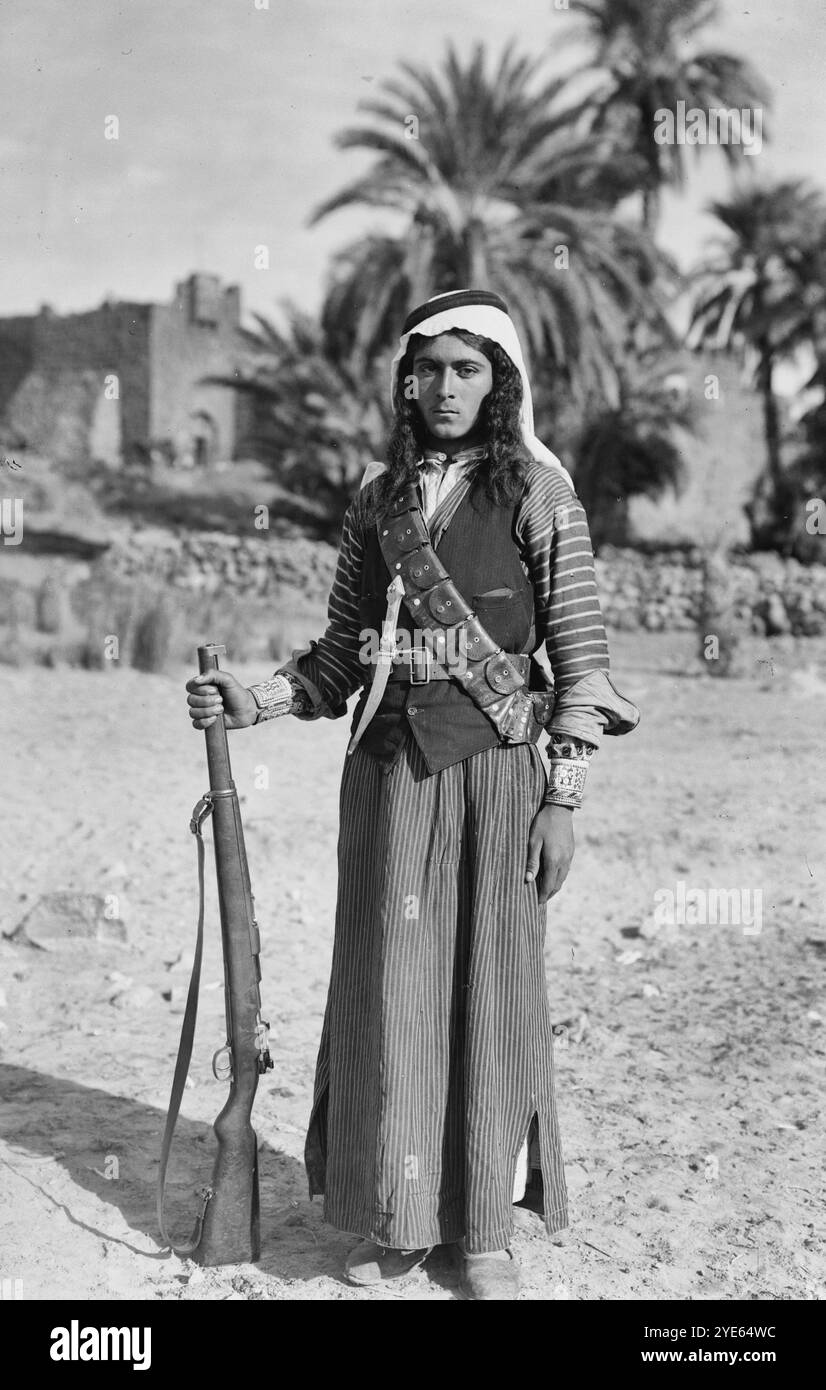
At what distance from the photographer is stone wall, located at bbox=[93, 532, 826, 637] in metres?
14.2

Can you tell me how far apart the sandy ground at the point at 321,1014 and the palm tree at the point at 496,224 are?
859 centimetres

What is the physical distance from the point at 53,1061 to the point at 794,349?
21177 millimetres

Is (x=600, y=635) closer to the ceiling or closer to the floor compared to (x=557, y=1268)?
closer to the ceiling

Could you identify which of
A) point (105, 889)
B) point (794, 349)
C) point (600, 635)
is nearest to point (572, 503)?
point (600, 635)

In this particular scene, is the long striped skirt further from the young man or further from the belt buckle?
the belt buckle

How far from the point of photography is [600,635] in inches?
104

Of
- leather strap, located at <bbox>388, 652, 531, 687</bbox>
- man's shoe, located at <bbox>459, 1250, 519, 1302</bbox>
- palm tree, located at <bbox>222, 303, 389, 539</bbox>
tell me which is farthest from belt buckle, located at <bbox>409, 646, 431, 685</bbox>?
palm tree, located at <bbox>222, 303, 389, 539</bbox>

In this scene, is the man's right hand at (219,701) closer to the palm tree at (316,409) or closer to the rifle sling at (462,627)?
the rifle sling at (462,627)

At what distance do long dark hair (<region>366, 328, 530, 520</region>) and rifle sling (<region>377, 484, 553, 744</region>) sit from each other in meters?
0.11

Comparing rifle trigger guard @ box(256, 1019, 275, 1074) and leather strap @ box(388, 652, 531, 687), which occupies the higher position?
leather strap @ box(388, 652, 531, 687)

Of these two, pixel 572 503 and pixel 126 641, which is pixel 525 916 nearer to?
pixel 572 503

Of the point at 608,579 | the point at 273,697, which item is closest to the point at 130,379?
the point at 608,579

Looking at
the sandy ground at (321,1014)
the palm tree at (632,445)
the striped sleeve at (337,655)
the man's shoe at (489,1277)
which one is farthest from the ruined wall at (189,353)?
the man's shoe at (489,1277)

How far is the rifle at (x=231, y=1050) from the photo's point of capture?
272cm
